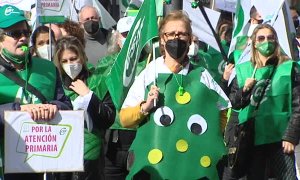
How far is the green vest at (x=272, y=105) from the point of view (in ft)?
23.9

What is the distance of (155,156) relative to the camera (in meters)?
6.08

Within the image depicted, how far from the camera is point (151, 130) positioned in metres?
6.12

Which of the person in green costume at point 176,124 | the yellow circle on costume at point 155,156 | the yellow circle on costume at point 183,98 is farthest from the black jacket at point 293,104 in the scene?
the yellow circle on costume at point 155,156

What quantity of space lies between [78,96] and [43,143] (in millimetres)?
1078

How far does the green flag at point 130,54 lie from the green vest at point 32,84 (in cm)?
56

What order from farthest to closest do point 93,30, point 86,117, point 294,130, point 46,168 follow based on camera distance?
point 93,30
point 294,130
point 86,117
point 46,168

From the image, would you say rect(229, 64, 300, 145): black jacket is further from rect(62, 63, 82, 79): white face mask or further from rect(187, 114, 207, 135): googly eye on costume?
rect(62, 63, 82, 79): white face mask

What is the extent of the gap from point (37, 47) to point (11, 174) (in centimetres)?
235

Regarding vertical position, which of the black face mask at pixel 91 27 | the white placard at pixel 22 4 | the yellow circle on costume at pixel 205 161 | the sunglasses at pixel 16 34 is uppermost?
the white placard at pixel 22 4

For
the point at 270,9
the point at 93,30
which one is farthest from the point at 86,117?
the point at 93,30

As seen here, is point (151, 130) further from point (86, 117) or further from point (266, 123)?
point (266, 123)

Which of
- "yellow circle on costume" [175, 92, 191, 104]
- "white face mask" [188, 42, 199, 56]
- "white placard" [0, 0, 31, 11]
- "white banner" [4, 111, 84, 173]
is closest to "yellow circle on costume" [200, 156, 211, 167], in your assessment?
"yellow circle on costume" [175, 92, 191, 104]

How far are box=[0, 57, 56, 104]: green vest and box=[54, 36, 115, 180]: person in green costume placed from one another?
2.08ft

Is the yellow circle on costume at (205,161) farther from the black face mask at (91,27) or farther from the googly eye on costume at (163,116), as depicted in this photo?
the black face mask at (91,27)
